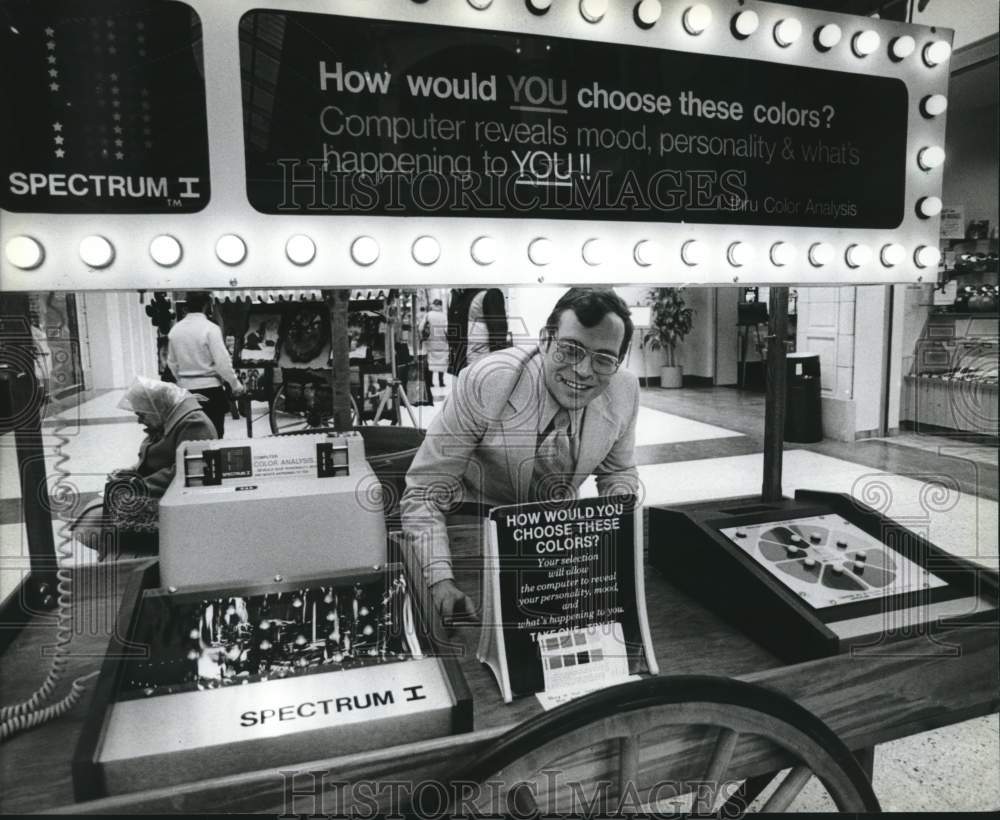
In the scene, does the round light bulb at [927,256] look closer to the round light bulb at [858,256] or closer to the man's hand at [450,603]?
the round light bulb at [858,256]

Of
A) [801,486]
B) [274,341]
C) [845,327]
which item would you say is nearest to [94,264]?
[274,341]

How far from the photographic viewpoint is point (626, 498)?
117 centimetres

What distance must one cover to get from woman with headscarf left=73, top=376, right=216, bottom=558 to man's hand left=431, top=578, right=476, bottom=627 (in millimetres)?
483

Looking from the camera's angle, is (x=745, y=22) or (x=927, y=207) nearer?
(x=745, y=22)

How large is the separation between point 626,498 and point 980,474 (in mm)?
1064

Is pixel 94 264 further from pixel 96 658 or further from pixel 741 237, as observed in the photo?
pixel 741 237

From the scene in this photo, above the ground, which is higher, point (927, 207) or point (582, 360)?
point (927, 207)

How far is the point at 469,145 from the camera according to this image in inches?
43.4

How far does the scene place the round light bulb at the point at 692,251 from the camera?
1249 millimetres

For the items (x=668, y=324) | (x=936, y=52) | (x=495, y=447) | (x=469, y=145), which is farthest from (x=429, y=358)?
(x=936, y=52)

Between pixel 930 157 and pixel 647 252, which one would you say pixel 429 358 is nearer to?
pixel 647 252

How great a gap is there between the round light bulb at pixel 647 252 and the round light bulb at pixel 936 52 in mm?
725

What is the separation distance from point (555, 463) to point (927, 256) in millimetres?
886

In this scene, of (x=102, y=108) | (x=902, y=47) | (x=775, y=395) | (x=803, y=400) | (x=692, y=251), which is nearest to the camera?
(x=102, y=108)
